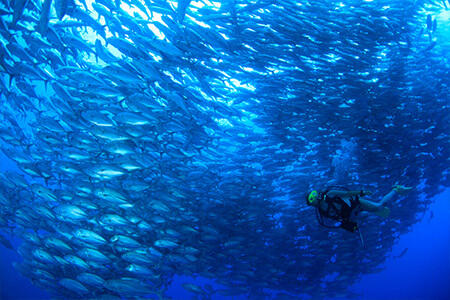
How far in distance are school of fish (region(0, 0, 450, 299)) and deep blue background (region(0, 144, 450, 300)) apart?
20.1m

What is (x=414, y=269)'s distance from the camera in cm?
8831

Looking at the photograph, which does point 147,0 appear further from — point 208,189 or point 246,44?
point 208,189

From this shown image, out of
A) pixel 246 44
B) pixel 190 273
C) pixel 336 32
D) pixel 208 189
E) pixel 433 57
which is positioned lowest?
pixel 190 273

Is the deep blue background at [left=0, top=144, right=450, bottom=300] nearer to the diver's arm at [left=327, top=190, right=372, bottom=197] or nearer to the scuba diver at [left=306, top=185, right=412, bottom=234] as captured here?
the scuba diver at [left=306, top=185, right=412, bottom=234]

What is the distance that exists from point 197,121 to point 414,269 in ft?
363

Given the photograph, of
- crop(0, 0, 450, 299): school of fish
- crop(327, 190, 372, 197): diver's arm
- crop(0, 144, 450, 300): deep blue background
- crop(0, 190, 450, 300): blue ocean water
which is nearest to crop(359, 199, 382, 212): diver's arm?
crop(327, 190, 372, 197): diver's arm

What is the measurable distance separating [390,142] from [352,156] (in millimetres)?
1484

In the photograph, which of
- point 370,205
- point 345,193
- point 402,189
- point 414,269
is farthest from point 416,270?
point 345,193

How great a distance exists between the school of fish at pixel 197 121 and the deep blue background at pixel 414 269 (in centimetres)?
2008

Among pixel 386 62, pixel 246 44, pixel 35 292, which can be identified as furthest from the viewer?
pixel 35 292

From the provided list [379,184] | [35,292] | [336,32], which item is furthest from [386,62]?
[35,292]

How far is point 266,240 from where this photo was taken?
1309 cm

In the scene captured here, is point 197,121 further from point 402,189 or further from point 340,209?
point 402,189

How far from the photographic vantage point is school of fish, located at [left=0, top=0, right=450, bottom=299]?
6.05 m
